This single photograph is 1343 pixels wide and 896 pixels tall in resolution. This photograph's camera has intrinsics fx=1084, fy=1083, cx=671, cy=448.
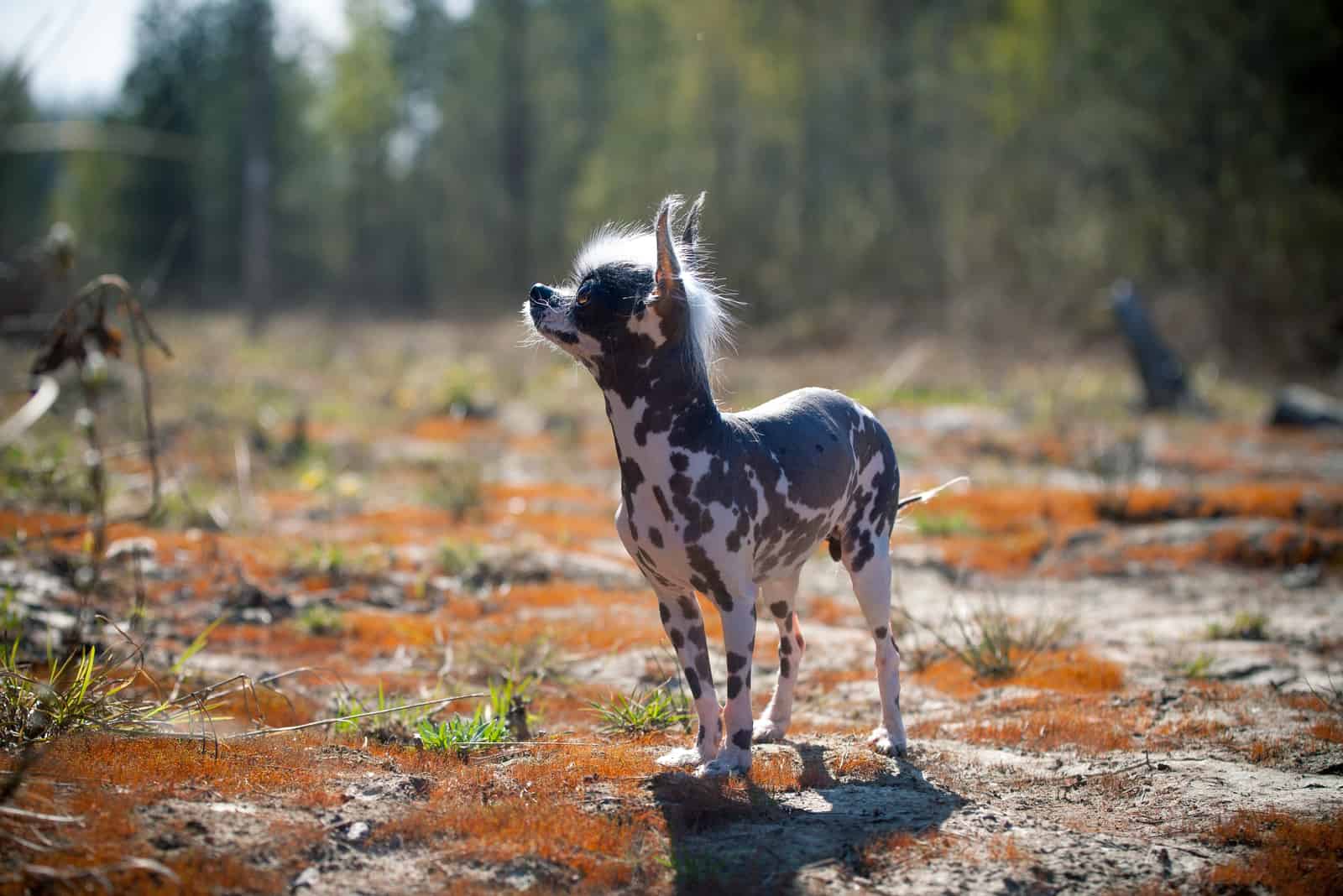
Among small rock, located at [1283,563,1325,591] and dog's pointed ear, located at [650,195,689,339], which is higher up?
dog's pointed ear, located at [650,195,689,339]

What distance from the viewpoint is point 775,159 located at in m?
35.7

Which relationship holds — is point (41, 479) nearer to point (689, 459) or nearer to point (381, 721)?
point (381, 721)

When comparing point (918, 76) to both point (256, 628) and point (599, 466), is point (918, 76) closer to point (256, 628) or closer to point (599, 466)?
point (599, 466)

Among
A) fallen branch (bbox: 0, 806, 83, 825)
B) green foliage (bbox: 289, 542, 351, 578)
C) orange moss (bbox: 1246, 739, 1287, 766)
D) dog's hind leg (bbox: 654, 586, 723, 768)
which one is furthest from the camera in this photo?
green foliage (bbox: 289, 542, 351, 578)

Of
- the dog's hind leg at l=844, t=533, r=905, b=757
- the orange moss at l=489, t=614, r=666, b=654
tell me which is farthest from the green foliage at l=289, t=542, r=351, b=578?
the dog's hind leg at l=844, t=533, r=905, b=757

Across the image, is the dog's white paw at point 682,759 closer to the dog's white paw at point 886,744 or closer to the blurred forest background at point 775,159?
the dog's white paw at point 886,744

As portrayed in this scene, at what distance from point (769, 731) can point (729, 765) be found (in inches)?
27.6

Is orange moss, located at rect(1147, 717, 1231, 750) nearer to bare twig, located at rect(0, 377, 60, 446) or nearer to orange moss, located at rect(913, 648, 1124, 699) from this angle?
orange moss, located at rect(913, 648, 1124, 699)

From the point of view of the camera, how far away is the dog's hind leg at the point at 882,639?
5.26m

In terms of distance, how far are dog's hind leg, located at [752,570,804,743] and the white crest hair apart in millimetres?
1148

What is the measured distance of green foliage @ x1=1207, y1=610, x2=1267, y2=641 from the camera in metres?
7.35

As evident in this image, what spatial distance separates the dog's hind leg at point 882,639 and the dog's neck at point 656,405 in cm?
123

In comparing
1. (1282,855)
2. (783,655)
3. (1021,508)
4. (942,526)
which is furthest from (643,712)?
(1021,508)

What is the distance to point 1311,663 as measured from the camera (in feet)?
22.1
